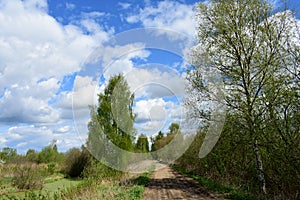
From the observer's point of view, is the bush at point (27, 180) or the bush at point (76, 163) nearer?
the bush at point (27, 180)

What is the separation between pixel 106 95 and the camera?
17578 mm

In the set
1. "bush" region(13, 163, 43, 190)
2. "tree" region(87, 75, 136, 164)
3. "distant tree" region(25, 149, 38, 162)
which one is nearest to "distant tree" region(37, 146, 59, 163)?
"distant tree" region(25, 149, 38, 162)

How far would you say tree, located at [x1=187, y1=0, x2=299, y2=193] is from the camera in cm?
986

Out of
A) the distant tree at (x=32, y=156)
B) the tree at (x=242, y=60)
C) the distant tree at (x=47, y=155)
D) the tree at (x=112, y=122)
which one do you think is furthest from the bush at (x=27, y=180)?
the distant tree at (x=47, y=155)

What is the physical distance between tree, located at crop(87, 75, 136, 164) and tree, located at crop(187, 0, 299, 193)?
16.9 feet

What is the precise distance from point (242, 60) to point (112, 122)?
888 cm

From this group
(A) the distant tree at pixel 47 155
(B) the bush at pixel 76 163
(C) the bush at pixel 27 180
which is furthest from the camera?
(A) the distant tree at pixel 47 155

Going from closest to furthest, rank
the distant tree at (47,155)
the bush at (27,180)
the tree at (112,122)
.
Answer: the tree at (112,122) → the bush at (27,180) → the distant tree at (47,155)

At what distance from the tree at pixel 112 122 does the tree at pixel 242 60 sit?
5.16m

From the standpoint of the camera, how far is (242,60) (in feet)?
39.3

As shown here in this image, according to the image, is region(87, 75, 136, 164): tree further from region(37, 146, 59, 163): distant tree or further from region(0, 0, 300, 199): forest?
region(37, 146, 59, 163): distant tree

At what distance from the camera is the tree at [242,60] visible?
986 cm

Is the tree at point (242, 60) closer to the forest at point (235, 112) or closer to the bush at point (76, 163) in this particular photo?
the forest at point (235, 112)

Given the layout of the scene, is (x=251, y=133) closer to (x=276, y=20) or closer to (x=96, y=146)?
(x=276, y=20)
